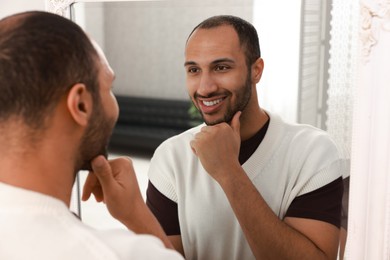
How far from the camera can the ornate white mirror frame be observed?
70 centimetres

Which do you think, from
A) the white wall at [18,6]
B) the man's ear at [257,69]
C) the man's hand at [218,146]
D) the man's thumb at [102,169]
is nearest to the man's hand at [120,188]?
the man's thumb at [102,169]

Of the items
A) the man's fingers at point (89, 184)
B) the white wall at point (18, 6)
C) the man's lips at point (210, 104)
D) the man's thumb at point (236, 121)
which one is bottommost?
the man's fingers at point (89, 184)

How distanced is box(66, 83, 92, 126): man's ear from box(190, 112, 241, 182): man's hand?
0.30 m

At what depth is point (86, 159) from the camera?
2.01 ft

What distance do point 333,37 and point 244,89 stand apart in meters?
0.17

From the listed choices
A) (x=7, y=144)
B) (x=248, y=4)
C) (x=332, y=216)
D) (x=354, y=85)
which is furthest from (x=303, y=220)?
(x=7, y=144)

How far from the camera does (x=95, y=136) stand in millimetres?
596

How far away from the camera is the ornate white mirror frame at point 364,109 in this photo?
2.29 ft

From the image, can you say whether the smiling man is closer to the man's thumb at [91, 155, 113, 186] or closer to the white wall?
the man's thumb at [91, 155, 113, 186]

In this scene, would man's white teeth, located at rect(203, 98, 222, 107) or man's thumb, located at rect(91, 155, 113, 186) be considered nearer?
man's thumb, located at rect(91, 155, 113, 186)

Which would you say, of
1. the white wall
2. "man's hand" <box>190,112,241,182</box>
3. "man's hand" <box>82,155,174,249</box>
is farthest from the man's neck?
the white wall

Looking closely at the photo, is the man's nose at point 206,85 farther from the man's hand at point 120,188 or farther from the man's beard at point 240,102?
the man's hand at point 120,188

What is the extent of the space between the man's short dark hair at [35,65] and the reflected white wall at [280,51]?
0.37 metres

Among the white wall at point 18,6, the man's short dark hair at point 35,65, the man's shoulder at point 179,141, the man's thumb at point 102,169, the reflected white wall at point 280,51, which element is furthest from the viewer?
the white wall at point 18,6
